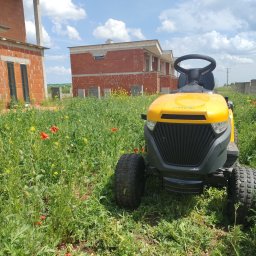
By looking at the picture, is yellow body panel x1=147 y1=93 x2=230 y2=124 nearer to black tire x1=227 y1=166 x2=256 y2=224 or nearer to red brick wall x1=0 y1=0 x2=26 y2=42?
black tire x1=227 y1=166 x2=256 y2=224

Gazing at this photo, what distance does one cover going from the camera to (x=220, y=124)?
8.49ft

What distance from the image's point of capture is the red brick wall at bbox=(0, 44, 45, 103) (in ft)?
35.3

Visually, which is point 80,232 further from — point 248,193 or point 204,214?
point 248,193

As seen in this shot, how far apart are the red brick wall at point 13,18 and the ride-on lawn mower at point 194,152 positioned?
15.2 m

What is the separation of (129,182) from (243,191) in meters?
1.13

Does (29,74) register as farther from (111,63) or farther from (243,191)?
(111,63)

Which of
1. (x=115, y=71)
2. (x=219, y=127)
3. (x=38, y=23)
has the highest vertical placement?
(x=38, y=23)

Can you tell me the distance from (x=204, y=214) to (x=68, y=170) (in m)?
1.66

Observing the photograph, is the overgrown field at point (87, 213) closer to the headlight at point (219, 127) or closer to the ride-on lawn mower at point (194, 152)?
the ride-on lawn mower at point (194, 152)

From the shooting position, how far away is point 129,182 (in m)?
2.93

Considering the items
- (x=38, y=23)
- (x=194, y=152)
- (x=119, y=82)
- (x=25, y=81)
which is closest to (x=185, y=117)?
(x=194, y=152)

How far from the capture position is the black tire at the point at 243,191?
266 centimetres

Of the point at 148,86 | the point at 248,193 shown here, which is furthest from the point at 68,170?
the point at 148,86

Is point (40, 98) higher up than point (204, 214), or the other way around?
point (40, 98)
